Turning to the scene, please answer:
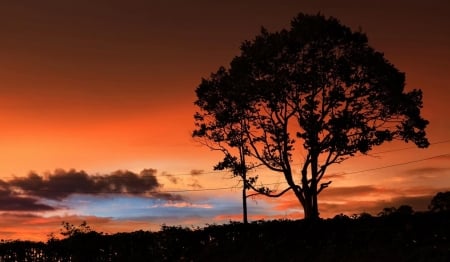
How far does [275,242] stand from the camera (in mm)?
30625

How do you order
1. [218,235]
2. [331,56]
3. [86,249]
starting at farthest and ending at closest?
1. [331,56]
2. [86,249]
3. [218,235]

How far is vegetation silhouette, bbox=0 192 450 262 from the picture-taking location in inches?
1038

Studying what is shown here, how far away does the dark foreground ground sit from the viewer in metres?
26.3

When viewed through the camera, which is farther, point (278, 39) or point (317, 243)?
point (278, 39)

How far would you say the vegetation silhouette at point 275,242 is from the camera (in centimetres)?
2638

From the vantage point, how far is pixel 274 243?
30.6 meters

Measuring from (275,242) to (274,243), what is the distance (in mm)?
81

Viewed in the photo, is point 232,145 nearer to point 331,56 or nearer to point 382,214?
point 331,56

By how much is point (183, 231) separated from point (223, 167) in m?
15.3

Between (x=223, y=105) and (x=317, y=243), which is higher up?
(x=223, y=105)

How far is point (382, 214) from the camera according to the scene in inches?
1153

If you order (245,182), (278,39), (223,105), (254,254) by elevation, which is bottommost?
(254,254)

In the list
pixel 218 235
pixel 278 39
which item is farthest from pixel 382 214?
pixel 278 39

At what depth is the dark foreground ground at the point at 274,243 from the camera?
2633 centimetres
